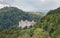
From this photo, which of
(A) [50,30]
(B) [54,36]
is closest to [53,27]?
(A) [50,30]

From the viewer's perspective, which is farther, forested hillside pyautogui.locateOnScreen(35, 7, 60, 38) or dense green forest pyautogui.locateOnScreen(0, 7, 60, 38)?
forested hillside pyautogui.locateOnScreen(35, 7, 60, 38)

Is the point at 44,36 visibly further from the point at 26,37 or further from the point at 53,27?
the point at 53,27

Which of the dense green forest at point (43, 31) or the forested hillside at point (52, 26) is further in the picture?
the forested hillside at point (52, 26)

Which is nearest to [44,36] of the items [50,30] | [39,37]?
[39,37]

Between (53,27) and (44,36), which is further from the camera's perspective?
(53,27)

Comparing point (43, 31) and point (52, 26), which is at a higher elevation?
point (52, 26)

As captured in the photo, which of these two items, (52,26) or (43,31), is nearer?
(43,31)

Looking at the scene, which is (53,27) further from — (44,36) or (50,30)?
(44,36)

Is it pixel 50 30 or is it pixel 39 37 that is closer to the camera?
pixel 39 37
